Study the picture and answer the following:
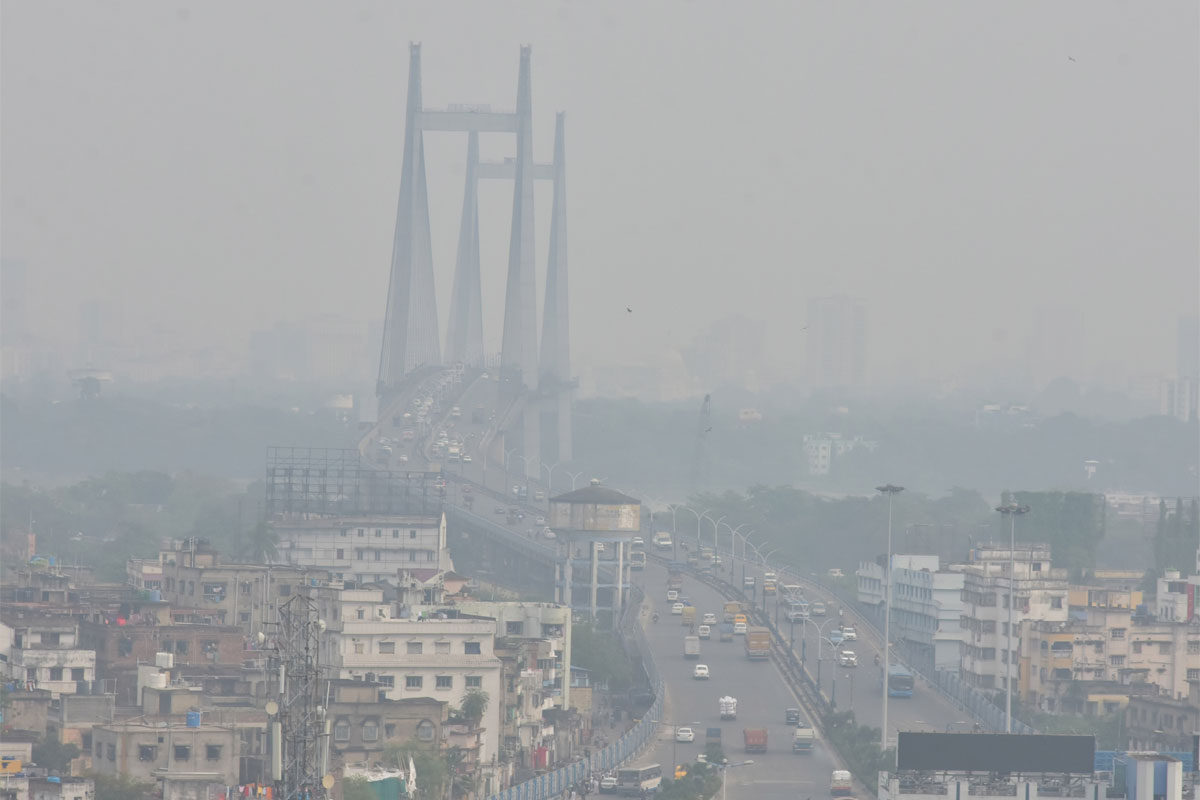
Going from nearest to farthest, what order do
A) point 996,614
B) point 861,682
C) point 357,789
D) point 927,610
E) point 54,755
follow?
point 357,789 < point 54,755 < point 861,682 < point 996,614 < point 927,610

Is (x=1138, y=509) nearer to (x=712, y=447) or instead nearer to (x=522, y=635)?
(x=712, y=447)

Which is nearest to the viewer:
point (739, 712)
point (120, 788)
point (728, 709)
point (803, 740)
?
point (120, 788)

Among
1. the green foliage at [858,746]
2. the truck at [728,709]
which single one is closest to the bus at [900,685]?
the green foliage at [858,746]

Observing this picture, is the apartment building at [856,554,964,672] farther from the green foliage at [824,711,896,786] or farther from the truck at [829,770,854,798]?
the truck at [829,770,854,798]

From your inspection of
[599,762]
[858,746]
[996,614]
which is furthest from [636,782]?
[996,614]

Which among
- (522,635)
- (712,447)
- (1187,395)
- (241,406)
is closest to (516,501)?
(522,635)

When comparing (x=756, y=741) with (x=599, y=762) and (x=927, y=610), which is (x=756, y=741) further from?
(x=927, y=610)
